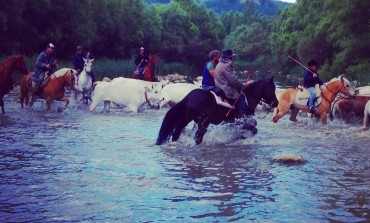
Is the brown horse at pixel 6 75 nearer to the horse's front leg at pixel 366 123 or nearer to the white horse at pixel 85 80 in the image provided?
the white horse at pixel 85 80

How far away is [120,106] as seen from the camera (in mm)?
25562

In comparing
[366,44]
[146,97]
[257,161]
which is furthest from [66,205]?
[366,44]

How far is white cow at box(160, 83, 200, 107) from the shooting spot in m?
22.9

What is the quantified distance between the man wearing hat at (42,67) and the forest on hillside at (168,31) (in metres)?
9.85

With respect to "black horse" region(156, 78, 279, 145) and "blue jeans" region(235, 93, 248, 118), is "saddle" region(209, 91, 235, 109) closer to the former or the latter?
"black horse" region(156, 78, 279, 145)

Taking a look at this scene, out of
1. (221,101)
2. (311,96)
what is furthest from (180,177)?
(311,96)

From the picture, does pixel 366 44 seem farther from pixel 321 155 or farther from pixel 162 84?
pixel 321 155

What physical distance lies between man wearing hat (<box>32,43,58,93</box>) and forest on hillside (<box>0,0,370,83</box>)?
9847 mm

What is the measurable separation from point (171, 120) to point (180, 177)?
3.72 meters

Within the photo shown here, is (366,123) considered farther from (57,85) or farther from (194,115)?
(57,85)

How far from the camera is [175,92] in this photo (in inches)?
911

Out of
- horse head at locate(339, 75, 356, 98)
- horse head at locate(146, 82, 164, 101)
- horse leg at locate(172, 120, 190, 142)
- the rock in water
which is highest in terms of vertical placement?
horse head at locate(339, 75, 356, 98)

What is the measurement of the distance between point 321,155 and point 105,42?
224 ft

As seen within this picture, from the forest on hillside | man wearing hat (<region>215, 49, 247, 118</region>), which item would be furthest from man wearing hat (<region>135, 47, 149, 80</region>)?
man wearing hat (<region>215, 49, 247, 118</region>)
